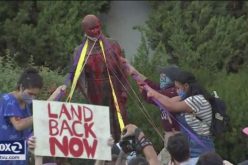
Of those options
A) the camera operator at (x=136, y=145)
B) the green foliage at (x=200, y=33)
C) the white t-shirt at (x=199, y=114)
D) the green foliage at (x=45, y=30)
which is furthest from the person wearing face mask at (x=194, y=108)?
the green foliage at (x=45, y=30)

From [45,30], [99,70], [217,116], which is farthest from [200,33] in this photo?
[217,116]

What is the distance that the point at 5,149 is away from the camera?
21.3ft

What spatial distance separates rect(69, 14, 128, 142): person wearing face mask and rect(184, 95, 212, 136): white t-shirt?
3.76 feet

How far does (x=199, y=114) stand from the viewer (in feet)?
21.7

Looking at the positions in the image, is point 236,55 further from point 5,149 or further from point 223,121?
point 5,149

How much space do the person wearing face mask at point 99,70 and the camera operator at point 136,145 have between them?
1.46 metres

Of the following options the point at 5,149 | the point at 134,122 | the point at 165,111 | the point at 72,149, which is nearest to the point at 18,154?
the point at 5,149

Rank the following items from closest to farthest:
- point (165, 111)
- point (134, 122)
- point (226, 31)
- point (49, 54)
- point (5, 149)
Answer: point (5, 149), point (165, 111), point (134, 122), point (226, 31), point (49, 54)

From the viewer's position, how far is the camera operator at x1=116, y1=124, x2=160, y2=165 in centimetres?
589

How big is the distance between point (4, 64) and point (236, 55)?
3.67m

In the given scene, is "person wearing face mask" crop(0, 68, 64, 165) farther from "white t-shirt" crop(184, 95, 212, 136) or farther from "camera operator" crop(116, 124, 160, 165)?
"white t-shirt" crop(184, 95, 212, 136)

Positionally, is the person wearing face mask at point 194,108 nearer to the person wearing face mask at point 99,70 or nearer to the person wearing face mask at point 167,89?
the person wearing face mask at point 167,89

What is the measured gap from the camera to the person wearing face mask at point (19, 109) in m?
6.38

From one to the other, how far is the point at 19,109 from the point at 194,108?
1.55 metres
